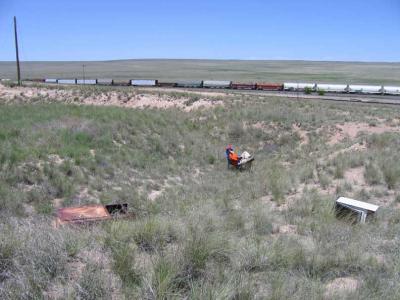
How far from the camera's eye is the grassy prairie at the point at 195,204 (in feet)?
14.5

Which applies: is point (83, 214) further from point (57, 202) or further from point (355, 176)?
point (355, 176)

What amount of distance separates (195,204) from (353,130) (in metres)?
17.7

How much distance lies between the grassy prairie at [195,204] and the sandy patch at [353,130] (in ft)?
0.84

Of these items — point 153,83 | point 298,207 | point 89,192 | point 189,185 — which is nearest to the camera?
point 298,207

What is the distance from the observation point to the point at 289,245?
5.91 m

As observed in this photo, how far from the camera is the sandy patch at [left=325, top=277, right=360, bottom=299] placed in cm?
440

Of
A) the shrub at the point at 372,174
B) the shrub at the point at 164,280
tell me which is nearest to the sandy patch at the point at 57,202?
the shrub at the point at 164,280

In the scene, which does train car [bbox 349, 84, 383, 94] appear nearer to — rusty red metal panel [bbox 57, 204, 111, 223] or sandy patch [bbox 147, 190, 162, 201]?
sandy patch [bbox 147, 190, 162, 201]

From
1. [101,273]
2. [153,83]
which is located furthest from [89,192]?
[153,83]

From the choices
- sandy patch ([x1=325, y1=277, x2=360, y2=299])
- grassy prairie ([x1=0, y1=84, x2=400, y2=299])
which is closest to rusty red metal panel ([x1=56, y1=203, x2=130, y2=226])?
grassy prairie ([x1=0, y1=84, x2=400, y2=299])

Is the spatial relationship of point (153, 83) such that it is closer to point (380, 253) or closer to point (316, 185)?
point (316, 185)

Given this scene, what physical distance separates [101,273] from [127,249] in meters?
0.61

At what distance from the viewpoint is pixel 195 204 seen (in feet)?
34.0

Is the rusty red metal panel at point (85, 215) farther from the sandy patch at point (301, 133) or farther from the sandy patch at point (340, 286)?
the sandy patch at point (301, 133)
